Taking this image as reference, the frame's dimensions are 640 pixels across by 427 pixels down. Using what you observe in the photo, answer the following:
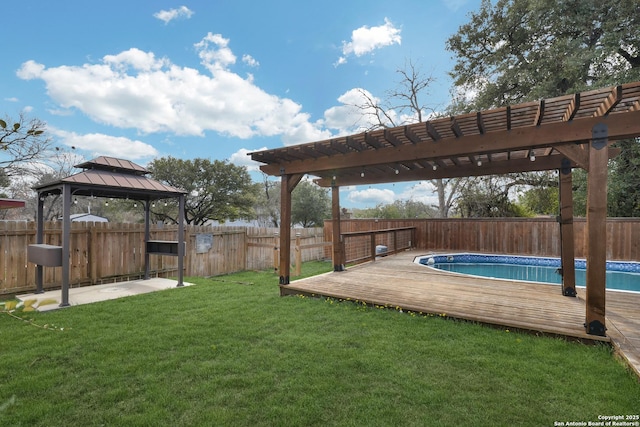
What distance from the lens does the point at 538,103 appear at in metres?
3.38

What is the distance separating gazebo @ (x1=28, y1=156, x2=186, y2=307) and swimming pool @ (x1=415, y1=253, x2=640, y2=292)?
23.6ft

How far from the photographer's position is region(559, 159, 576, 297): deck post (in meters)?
4.94

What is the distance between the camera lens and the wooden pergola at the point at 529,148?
132 inches

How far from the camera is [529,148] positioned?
12.8ft

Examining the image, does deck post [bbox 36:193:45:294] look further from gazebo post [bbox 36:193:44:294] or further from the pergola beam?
the pergola beam

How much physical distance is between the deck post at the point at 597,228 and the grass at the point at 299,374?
36 cm

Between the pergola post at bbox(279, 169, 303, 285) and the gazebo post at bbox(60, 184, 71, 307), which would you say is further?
the pergola post at bbox(279, 169, 303, 285)

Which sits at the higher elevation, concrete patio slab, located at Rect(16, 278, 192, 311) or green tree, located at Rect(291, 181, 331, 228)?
green tree, located at Rect(291, 181, 331, 228)

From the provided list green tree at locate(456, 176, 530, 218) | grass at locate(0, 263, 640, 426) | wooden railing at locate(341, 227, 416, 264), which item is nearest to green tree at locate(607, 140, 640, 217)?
green tree at locate(456, 176, 530, 218)

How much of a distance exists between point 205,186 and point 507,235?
17.4m

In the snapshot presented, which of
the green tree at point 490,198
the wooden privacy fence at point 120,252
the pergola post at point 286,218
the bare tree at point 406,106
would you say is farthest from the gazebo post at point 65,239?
the green tree at point 490,198

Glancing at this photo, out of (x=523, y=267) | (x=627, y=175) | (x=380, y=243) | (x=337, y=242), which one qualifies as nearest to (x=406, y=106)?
(x=380, y=243)

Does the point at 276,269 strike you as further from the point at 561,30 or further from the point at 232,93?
A: the point at 561,30

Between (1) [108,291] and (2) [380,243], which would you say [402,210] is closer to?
(2) [380,243]
